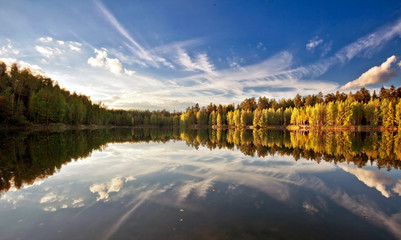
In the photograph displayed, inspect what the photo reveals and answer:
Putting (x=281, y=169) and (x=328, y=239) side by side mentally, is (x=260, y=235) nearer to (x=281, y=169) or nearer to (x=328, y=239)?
(x=328, y=239)

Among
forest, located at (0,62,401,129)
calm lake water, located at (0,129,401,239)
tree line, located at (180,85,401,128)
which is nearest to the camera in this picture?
calm lake water, located at (0,129,401,239)

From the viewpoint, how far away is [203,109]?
559 feet

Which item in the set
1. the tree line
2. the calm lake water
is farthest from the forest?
the calm lake water

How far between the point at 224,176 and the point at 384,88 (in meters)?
147

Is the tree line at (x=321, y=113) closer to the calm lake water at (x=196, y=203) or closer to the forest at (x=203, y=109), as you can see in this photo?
the forest at (x=203, y=109)

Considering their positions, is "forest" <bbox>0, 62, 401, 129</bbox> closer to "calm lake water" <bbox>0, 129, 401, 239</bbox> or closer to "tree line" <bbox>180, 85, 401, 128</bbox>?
"tree line" <bbox>180, 85, 401, 128</bbox>

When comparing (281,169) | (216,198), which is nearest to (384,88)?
(281,169)

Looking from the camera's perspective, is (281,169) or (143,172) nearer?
(143,172)

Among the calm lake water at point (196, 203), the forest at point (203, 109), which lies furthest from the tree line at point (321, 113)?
the calm lake water at point (196, 203)

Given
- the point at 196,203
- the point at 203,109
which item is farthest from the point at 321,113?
the point at 196,203

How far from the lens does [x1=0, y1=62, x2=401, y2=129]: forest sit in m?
59.9

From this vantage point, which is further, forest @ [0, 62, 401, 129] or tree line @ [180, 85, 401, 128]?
tree line @ [180, 85, 401, 128]

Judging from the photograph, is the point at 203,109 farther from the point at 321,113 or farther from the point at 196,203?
the point at 196,203

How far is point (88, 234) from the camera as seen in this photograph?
5.13m
